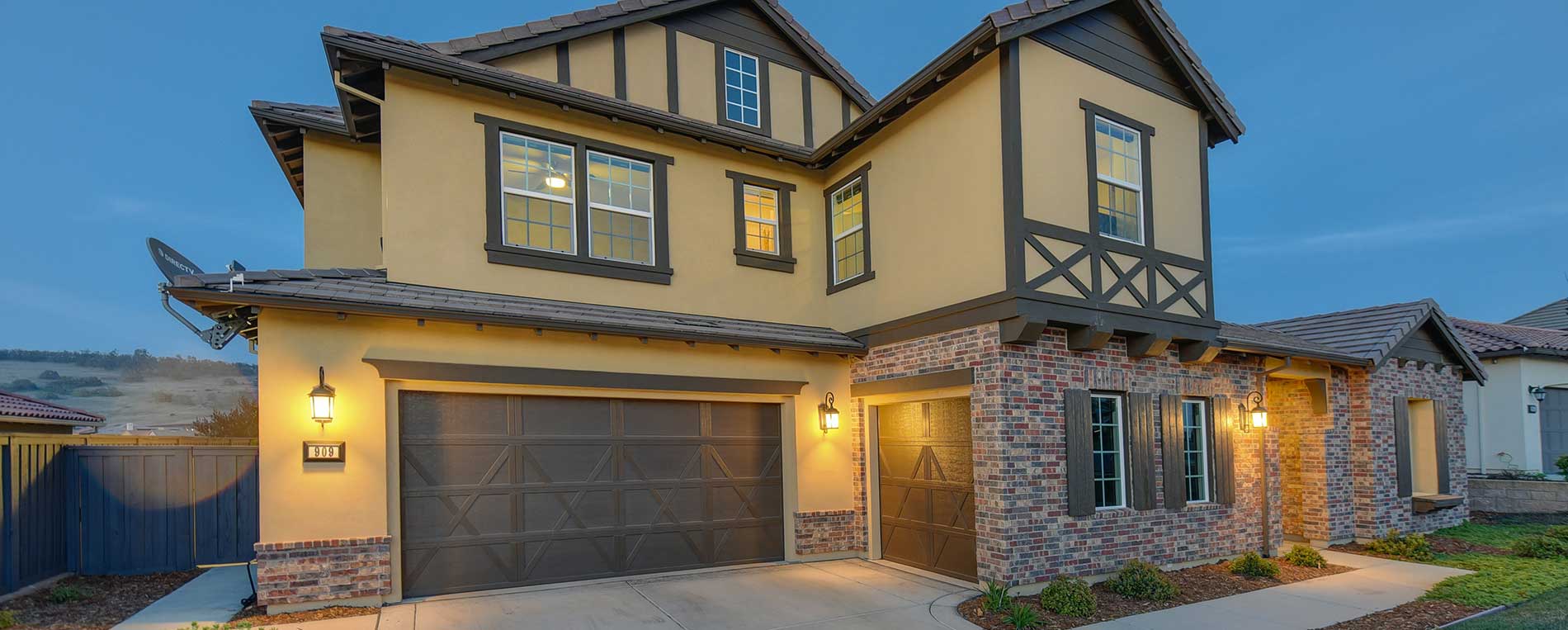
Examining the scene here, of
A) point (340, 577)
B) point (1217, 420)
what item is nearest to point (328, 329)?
point (340, 577)

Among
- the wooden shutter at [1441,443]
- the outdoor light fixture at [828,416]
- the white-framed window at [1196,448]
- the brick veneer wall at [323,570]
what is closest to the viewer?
the brick veneer wall at [323,570]

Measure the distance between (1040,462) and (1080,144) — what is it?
3702mm

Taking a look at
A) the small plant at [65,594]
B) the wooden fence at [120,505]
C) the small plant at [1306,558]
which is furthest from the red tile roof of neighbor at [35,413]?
the small plant at [1306,558]

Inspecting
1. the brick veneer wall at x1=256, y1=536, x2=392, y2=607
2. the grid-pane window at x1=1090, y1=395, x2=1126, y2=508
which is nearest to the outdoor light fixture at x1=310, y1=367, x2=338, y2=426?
the brick veneer wall at x1=256, y1=536, x2=392, y2=607

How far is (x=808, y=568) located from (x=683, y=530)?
168 cm

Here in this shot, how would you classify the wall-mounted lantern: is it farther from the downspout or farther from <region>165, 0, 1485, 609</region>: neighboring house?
<region>165, 0, 1485, 609</region>: neighboring house

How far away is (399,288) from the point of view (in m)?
7.96

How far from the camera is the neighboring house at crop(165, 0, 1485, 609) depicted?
313 inches

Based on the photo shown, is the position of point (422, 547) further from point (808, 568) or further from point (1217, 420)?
point (1217, 420)

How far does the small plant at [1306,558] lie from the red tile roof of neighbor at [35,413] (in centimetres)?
1825

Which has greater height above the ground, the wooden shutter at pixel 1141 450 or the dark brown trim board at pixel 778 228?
the dark brown trim board at pixel 778 228

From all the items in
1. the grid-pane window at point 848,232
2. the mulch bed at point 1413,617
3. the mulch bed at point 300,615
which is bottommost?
the mulch bed at point 1413,617

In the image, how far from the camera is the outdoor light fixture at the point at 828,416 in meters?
10.4

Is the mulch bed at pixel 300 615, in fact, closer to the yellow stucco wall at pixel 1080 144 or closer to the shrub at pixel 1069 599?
the shrub at pixel 1069 599
